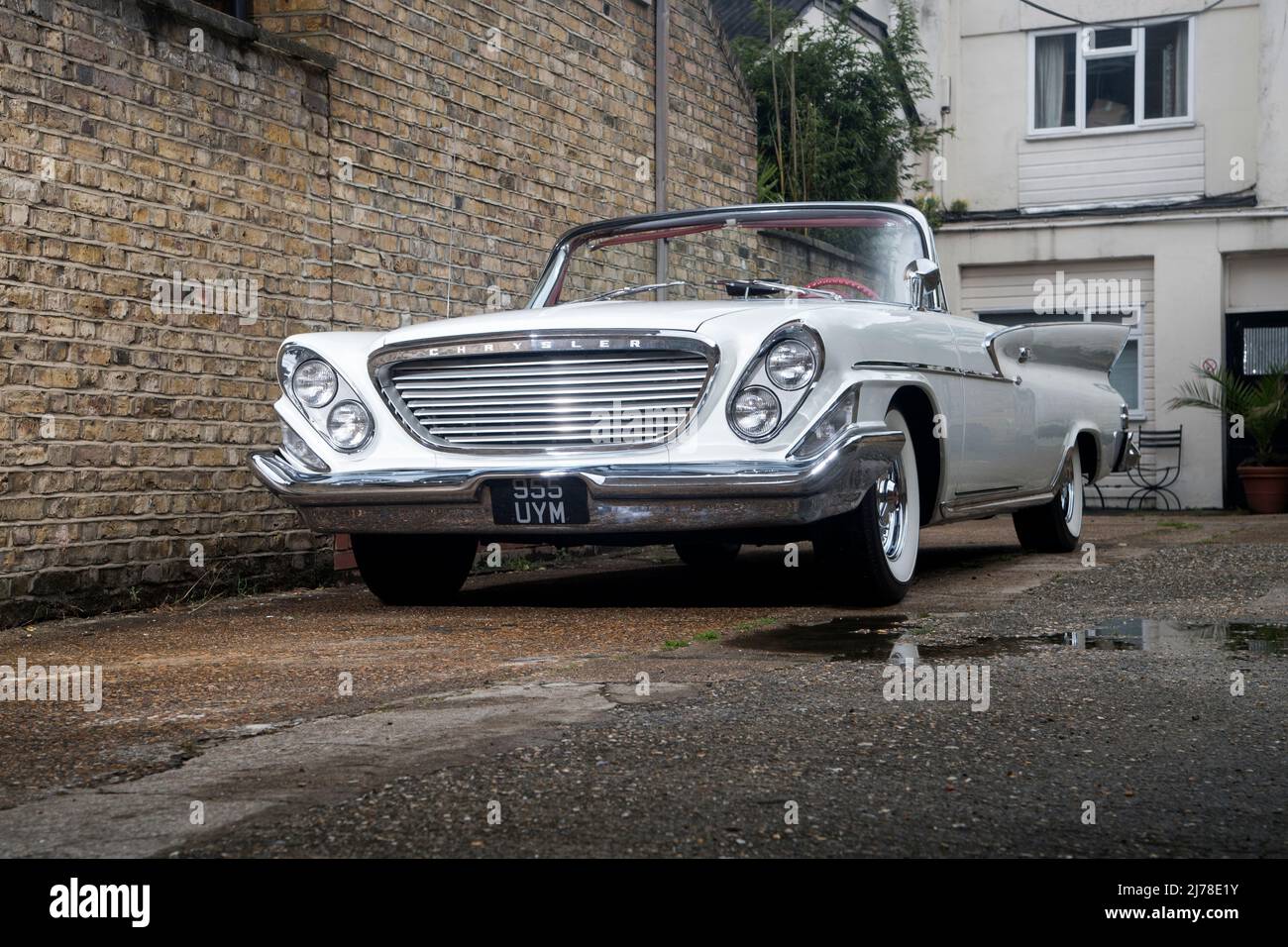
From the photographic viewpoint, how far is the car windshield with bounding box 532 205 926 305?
24.6ft

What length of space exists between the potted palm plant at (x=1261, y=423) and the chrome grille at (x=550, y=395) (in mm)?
12601

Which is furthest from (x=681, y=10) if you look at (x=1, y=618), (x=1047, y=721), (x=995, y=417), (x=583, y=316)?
(x=1047, y=721)

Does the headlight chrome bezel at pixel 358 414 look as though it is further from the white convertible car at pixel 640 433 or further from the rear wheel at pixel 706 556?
the rear wheel at pixel 706 556

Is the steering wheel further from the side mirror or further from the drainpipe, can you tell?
the drainpipe

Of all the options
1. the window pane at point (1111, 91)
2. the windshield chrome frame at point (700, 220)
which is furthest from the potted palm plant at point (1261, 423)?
the windshield chrome frame at point (700, 220)

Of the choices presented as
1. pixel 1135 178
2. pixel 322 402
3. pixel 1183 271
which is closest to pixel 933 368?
pixel 322 402

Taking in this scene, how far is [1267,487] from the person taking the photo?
17.0 meters

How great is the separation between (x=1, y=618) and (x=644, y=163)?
6.65 metres

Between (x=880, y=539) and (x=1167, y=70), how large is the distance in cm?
1486

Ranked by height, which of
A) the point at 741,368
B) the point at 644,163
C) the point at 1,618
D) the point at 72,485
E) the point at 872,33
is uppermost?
the point at 872,33

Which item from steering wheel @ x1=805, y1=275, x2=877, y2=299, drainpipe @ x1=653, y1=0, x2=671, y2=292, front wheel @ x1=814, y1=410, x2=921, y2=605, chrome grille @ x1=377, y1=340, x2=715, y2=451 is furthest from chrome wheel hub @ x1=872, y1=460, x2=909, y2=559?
drainpipe @ x1=653, y1=0, x2=671, y2=292

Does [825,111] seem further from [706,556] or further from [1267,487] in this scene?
[706,556]

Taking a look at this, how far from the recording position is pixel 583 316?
614 centimetres
